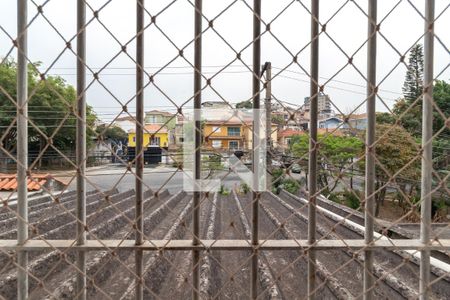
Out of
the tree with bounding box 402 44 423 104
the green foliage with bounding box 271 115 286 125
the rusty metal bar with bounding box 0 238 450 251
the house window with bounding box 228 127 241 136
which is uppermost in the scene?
the tree with bounding box 402 44 423 104

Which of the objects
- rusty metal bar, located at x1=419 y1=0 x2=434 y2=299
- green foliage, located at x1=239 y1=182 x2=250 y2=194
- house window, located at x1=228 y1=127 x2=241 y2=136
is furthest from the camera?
green foliage, located at x1=239 y1=182 x2=250 y2=194

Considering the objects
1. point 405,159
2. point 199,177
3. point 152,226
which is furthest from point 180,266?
point 405,159

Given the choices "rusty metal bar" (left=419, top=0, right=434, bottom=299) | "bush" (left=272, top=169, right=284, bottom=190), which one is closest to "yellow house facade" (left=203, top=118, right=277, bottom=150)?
"bush" (left=272, top=169, right=284, bottom=190)

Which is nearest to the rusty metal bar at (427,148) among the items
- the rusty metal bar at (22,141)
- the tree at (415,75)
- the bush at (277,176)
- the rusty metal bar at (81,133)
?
the tree at (415,75)

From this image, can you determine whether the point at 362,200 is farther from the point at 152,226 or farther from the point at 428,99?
the point at 152,226

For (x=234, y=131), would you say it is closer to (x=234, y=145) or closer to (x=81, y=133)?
(x=234, y=145)

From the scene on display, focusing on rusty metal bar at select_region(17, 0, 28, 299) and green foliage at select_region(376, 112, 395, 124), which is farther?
green foliage at select_region(376, 112, 395, 124)

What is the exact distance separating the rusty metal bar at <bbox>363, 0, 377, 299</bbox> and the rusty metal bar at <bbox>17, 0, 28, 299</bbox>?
733 millimetres

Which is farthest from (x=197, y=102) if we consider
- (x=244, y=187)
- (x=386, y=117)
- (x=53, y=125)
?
(x=386, y=117)

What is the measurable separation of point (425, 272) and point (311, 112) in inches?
16.5

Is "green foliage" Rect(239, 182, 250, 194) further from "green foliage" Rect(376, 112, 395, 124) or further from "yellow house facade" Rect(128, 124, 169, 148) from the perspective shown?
"green foliage" Rect(376, 112, 395, 124)

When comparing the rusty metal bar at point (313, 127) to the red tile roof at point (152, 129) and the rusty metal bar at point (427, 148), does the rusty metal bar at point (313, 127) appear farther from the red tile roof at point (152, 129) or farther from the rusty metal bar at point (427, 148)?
the red tile roof at point (152, 129)

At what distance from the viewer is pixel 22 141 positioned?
645 mm

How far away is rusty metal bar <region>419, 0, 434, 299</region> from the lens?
0.64m
